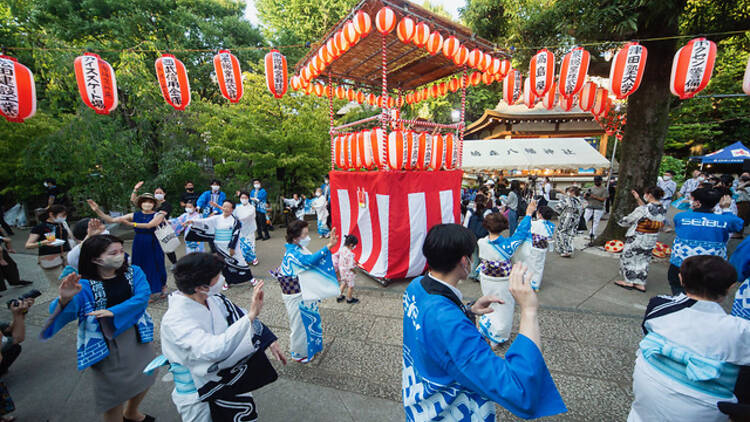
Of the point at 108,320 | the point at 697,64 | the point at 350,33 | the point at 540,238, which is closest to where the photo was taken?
the point at 108,320

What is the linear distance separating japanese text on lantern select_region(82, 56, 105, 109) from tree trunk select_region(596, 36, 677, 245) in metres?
11.2

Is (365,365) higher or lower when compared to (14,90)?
lower

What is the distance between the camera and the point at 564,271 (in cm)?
590

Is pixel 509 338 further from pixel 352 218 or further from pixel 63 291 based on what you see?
pixel 63 291

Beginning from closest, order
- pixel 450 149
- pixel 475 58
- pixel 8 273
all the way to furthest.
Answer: pixel 8 273 → pixel 475 58 → pixel 450 149

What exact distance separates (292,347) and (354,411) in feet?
3.33

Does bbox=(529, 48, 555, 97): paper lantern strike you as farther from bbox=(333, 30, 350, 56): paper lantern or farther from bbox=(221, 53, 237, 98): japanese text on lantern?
bbox=(221, 53, 237, 98): japanese text on lantern

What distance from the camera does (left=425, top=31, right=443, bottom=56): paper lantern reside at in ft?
15.6

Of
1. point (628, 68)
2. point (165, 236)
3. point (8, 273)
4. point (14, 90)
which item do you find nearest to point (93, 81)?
point (14, 90)

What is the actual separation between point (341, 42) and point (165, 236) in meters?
4.67

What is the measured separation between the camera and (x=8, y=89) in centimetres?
451

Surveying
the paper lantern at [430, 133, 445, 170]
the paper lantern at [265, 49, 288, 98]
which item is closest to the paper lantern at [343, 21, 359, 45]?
the paper lantern at [265, 49, 288, 98]

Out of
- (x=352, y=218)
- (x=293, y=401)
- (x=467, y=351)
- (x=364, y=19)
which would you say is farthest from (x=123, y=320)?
(x=364, y=19)

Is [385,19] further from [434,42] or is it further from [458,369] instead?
[458,369]
